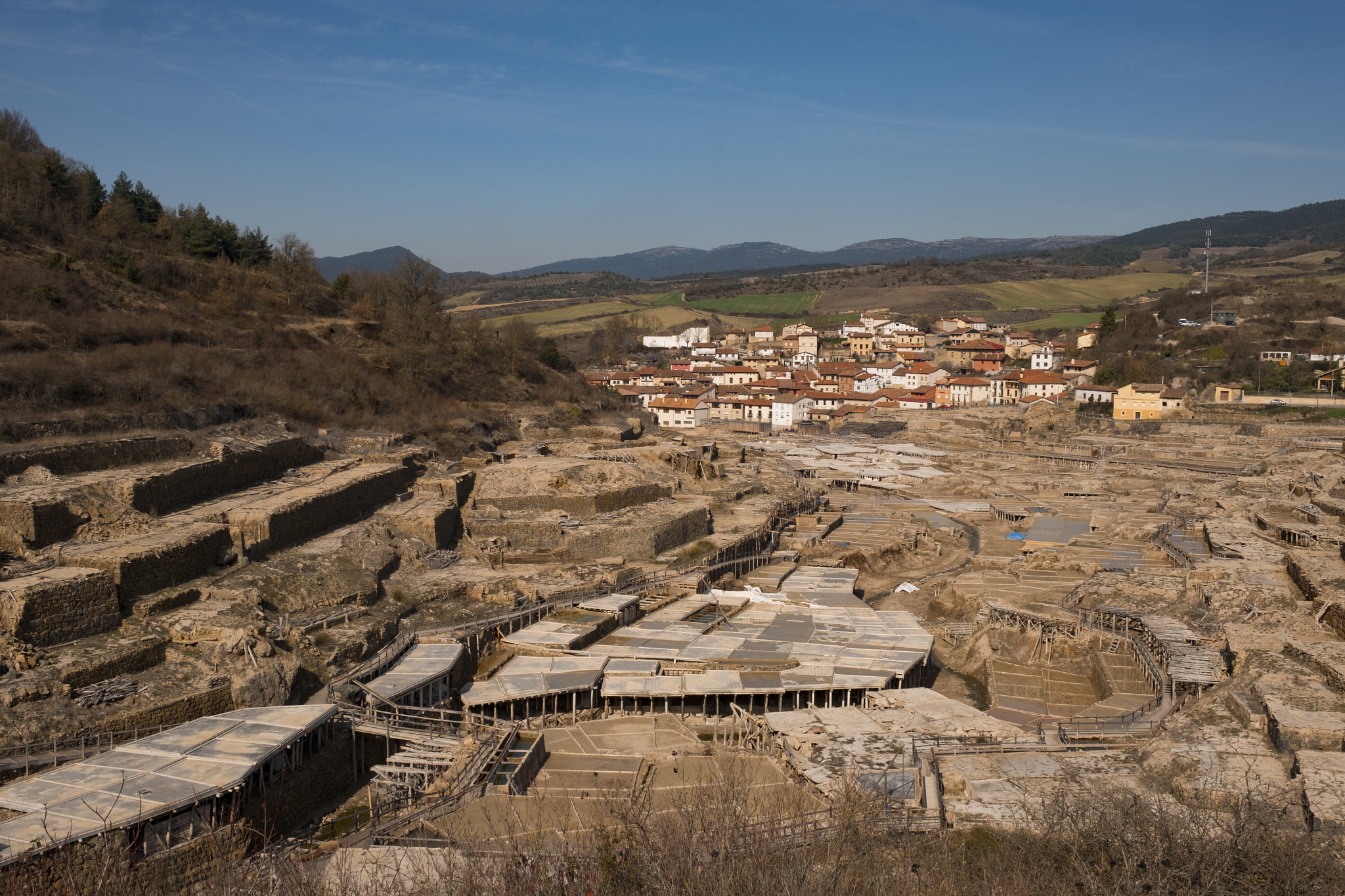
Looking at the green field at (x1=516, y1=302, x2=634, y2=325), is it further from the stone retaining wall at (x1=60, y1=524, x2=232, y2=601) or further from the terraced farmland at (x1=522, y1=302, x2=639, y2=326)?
the stone retaining wall at (x1=60, y1=524, x2=232, y2=601)

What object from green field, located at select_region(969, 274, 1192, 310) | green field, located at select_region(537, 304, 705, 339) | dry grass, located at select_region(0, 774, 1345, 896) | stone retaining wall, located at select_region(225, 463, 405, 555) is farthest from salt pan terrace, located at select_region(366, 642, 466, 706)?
green field, located at select_region(969, 274, 1192, 310)

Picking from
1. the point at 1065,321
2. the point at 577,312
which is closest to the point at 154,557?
the point at 1065,321

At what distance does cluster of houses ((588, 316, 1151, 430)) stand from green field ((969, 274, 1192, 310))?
87.2 feet

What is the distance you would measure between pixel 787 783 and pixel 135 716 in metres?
7.53

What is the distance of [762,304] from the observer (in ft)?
380

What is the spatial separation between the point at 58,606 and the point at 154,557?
178 centimetres

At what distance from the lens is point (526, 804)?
10.4 m

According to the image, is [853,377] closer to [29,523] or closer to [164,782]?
[29,523]

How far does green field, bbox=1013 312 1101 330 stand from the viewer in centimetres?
8556

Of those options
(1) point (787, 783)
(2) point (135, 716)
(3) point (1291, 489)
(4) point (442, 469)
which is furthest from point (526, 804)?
(3) point (1291, 489)

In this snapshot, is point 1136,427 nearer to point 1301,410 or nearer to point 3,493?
point 1301,410

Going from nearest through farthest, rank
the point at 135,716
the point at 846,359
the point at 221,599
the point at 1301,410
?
the point at 135,716
the point at 221,599
the point at 1301,410
the point at 846,359

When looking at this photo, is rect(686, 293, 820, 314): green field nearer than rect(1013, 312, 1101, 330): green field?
No

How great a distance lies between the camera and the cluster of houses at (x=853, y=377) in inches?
2160
